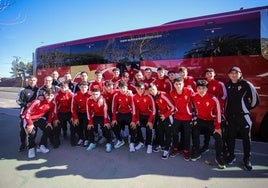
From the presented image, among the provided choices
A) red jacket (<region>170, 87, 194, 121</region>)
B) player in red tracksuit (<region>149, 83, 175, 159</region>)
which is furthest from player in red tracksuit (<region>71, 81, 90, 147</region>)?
red jacket (<region>170, 87, 194, 121</region>)

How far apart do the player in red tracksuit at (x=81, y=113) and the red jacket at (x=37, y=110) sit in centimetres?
56

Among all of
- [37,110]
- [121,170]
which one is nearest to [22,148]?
[37,110]

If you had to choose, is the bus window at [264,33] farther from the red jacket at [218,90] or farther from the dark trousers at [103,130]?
the dark trousers at [103,130]

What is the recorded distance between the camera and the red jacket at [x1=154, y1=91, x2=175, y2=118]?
4.58 metres

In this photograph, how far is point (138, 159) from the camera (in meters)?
4.32

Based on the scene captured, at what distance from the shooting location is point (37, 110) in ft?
16.8

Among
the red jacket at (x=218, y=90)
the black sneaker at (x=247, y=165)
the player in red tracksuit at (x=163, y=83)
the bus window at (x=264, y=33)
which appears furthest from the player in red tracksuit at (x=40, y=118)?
the bus window at (x=264, y=33)

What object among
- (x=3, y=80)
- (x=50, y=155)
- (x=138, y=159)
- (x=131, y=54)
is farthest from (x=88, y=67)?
(x=3, y=80)

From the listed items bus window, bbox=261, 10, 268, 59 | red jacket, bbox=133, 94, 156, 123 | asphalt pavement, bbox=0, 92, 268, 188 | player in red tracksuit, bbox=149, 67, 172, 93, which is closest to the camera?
asphalt pavement, bbox=0, 92, 268, 188

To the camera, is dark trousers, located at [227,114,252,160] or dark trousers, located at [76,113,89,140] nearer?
dark trousers, located at [227,114,252,160]

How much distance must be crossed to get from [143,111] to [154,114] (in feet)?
1.28

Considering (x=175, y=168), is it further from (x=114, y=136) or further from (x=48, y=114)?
(x=48, y=114)

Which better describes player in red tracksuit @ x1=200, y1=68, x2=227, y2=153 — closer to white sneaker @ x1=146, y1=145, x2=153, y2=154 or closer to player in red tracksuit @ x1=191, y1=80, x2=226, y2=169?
→ player in red tracksuit @ x1=191, y1=80, x2=226, y2=169

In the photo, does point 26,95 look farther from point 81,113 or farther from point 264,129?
point 264,129
